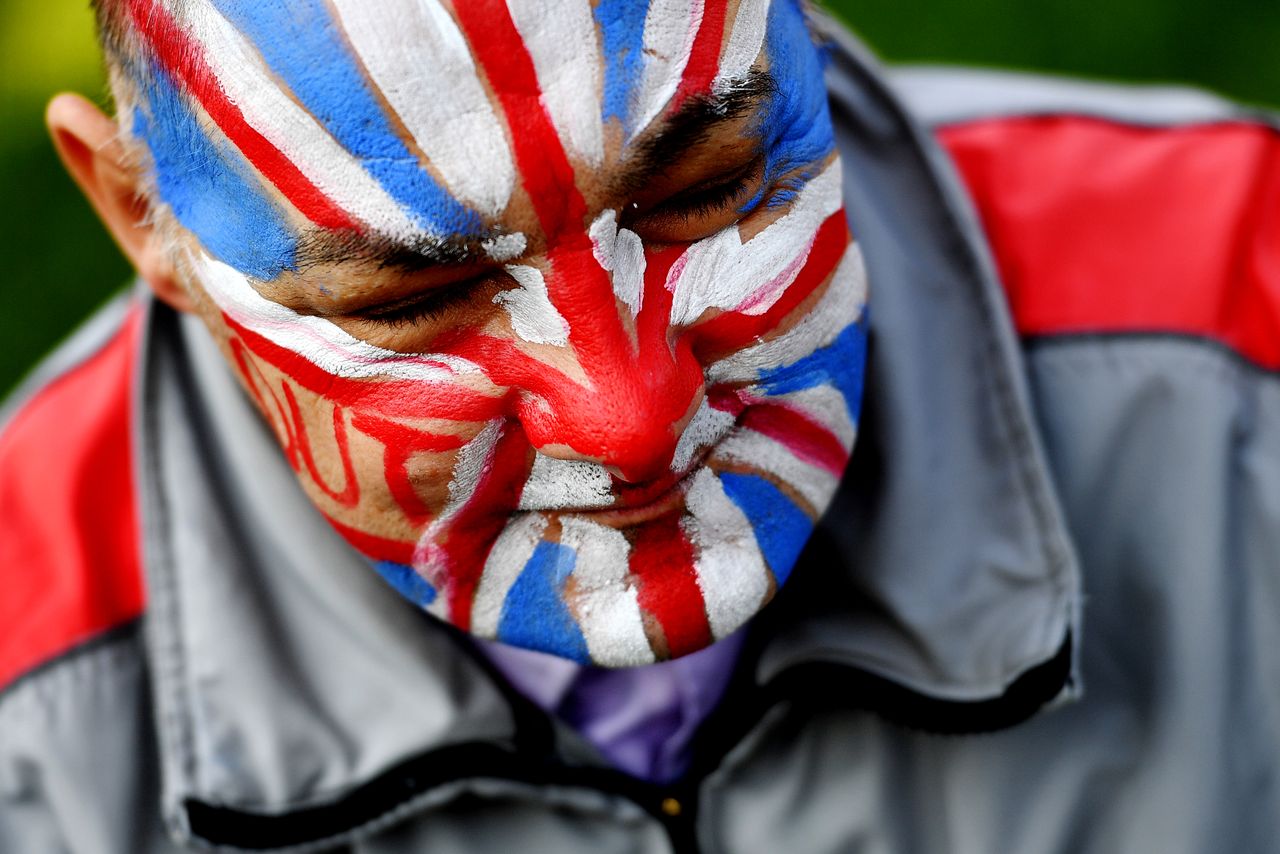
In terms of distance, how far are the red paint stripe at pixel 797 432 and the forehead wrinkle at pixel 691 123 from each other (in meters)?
0.31

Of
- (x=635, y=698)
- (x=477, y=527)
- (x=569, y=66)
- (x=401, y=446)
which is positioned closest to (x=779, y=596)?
(x=635, y=698)

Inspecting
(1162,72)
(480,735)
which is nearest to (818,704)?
(480,735)

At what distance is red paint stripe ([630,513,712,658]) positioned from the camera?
1.42 meters

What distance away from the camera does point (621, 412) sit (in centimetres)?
128

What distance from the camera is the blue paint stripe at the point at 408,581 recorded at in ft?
4.97

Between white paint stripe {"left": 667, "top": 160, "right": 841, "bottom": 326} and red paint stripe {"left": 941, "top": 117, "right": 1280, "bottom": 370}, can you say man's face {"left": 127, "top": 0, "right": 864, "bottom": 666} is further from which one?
red paint stripe {"left": 941, "top": 117, "right": 1280, "bottom": 370}

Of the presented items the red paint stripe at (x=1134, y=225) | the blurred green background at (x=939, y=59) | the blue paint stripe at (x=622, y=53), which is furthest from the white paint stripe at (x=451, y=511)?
the blurred green background at (x=939, y=59)

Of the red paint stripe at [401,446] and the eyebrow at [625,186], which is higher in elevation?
the eyebrow at [625,186]

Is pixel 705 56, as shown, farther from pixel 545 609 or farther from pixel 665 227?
pixel 545 609

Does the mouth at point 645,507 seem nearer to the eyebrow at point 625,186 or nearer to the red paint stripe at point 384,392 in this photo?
the red paint stripe at point 384,392

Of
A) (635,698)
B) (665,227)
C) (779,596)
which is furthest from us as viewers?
(635,698)

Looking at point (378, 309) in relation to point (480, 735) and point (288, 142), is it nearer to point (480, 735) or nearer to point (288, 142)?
point (288, 142)

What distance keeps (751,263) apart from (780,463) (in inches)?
8.8

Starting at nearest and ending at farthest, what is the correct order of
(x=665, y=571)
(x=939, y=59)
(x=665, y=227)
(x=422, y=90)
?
(x=422, y=90)
(x=665, y=227)
(x=665, y=571)
(x=939, y=59)
